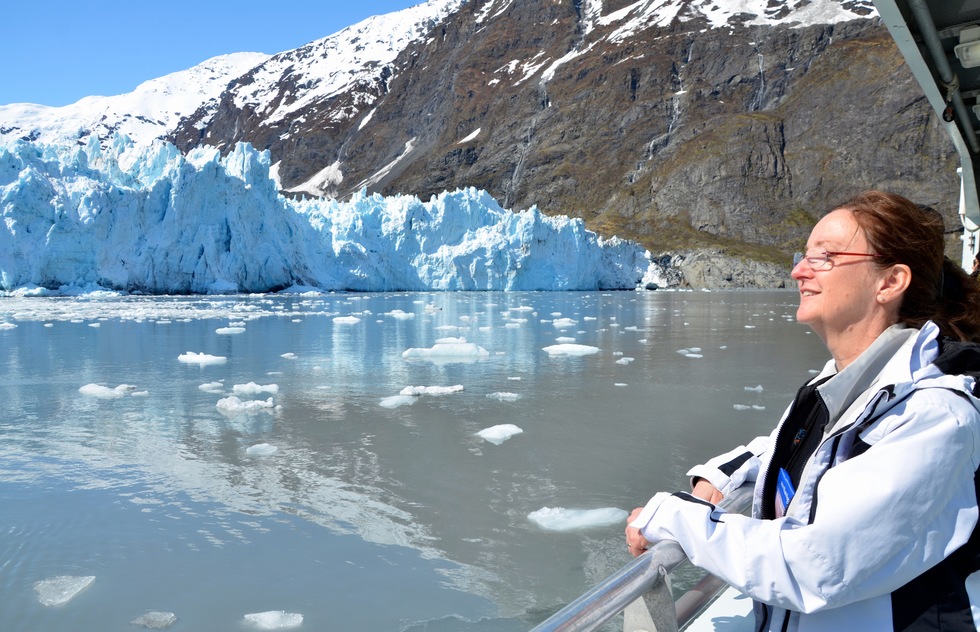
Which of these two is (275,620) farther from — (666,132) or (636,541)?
(666,132)

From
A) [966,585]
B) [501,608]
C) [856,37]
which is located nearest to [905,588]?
[966,585]

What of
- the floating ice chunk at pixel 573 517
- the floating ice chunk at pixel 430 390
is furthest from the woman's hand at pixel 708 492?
the floating ice chunk at pixel 430 390

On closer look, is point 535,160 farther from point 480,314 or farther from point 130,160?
point 480,314

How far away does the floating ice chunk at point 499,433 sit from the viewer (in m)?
5.27

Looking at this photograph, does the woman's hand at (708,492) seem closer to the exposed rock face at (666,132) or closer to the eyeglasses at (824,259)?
the eyeglasses at (824,259)

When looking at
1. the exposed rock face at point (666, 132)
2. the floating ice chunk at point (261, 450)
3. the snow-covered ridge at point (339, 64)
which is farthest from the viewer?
the snow-covered ridge at point (339, 64)

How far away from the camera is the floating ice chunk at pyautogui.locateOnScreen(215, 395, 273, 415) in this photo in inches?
250

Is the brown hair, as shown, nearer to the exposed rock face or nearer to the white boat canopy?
the white boat canopy

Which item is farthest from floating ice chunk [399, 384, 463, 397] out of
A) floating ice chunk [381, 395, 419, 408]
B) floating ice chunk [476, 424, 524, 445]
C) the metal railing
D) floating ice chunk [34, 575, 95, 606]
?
the metal railing

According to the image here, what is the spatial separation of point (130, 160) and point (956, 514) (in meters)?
37.0

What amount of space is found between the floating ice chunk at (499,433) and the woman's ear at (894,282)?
411 cm

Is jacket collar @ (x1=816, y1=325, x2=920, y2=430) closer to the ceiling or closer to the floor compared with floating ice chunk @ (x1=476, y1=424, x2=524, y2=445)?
closer to the ceiling

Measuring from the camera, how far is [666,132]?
286 ft

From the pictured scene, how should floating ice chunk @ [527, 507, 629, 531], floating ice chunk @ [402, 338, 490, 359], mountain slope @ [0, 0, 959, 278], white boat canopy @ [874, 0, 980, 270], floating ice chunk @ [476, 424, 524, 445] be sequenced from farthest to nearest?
mountain slope @ [0, 0, 959, 278] < floating ice chunk @ [402, 338, 490, 359] < floating ice chunk @ [476, 424, 524, 445] < white boat canopy @ [874, 0, 980, 270] < floating ice chunk @ [527, 507, 629, 531]
